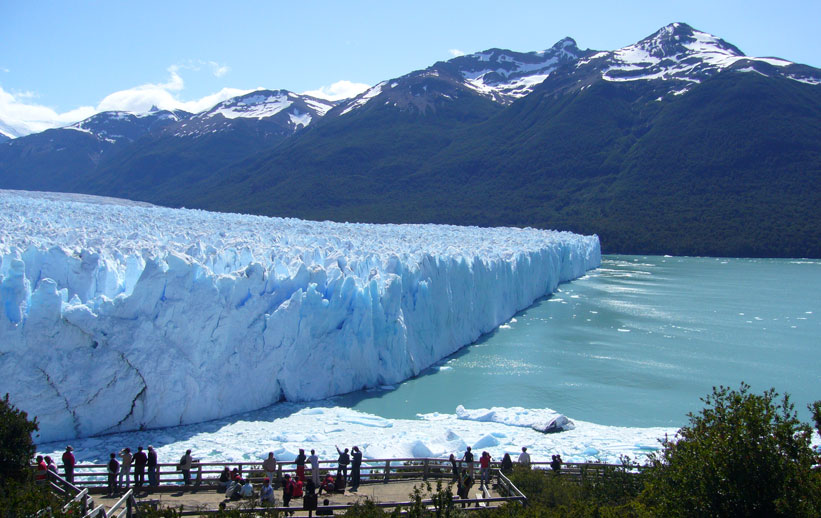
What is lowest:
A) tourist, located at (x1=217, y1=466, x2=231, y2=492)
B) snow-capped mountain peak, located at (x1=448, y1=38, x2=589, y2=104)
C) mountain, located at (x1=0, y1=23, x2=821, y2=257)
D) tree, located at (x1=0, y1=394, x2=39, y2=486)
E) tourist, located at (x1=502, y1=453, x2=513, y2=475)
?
tourist, located at (x1=502, y1=453, x2=513, y2=475)

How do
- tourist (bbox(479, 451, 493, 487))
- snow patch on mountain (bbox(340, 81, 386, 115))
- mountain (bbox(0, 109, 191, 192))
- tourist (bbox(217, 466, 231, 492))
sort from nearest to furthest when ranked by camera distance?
tourist (bbox(217, 466, 231, 492)) < tourist (bbox(479, 451, 493, 487)) < mountain (bbox(0, 109, 191, 192)) < snow patch on mountain (bbox(340, 81, 386, 115))

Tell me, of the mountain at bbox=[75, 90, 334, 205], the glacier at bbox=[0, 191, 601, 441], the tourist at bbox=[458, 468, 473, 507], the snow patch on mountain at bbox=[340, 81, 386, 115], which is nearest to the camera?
the tourist at bbox=[458, 468, 473, 507]

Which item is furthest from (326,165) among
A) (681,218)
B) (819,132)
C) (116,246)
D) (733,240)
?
(116,246)

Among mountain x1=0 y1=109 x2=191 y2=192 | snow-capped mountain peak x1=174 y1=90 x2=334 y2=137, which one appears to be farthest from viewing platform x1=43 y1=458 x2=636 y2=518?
snow-capped mountain peak x1=174 y1=90 x2=334 y2=137

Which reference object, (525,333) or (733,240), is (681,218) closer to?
Result: (733,240)

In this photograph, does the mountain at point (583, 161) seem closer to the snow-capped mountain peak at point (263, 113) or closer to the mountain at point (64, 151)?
the mountain at point (64, 151)

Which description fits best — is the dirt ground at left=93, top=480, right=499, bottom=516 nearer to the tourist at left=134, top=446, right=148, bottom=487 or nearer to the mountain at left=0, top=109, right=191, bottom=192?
the tourist at left=134, top=446, right=148, bottom=487
